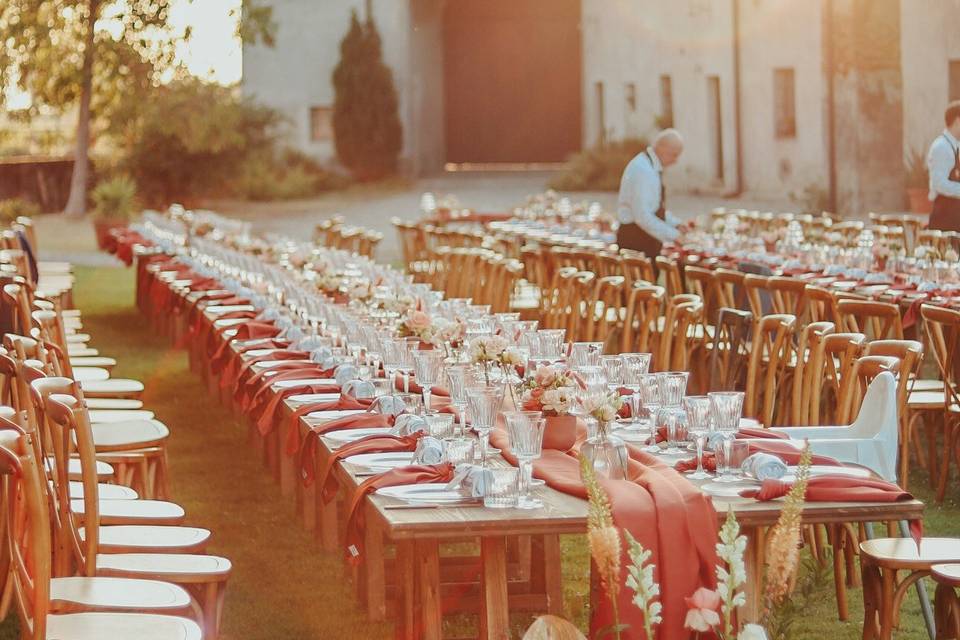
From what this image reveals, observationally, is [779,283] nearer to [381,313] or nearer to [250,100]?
[381,313]

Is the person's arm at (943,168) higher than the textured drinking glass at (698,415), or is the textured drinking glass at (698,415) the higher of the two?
the person's arm at (943,168)

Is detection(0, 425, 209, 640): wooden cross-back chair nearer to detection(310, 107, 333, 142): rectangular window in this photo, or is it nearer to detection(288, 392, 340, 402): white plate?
detection(288, 392, 340, 402): white plate

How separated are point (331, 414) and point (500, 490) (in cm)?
133

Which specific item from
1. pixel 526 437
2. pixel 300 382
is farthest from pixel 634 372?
pixel 300 382

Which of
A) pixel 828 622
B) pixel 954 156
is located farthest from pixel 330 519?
pixel 954 156

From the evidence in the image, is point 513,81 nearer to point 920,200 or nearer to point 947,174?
point 920,200

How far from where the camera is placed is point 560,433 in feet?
14.0

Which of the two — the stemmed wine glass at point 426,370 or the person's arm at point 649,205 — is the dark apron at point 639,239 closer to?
the person's arm at point 649,205

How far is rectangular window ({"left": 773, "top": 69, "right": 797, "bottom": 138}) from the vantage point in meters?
22.3

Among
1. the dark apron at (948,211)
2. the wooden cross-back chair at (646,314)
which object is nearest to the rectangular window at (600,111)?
the dark apron at (948,211)

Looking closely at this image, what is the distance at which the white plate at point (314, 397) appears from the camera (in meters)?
5.21

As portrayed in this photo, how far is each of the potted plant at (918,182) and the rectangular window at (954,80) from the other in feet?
2.42

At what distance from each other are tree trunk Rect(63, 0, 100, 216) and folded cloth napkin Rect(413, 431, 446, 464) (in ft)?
88.6

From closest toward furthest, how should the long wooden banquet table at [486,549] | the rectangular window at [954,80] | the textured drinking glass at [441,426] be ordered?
the long wooden banquet table at [486,549], the textured drinking glass at [441,426], the rectangular window at [954,80]
